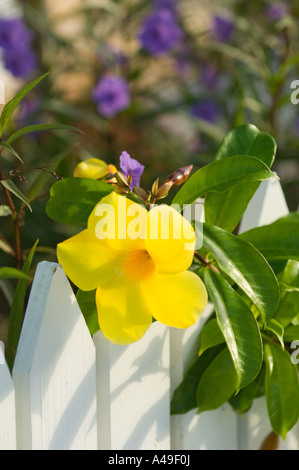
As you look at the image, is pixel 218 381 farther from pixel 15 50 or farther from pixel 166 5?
pixel 166 5

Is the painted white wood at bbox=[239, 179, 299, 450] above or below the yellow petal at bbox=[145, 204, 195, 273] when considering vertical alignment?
below

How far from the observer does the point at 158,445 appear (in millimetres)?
873

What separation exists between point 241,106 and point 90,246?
30.7 inches

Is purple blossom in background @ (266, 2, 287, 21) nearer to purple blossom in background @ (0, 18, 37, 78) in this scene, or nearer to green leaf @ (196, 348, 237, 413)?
purple blossom in background @ (0, 18, 37, 78)

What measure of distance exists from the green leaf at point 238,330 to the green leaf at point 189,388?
0.18m

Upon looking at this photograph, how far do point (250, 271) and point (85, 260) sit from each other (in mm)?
Result: 189

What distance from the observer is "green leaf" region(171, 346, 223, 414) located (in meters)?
0.87

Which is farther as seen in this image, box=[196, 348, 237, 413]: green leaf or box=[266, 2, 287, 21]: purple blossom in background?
box=[266, 2, 287, 21]: purple blossom in background

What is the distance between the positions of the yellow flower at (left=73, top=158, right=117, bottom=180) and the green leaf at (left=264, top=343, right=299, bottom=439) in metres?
0.32

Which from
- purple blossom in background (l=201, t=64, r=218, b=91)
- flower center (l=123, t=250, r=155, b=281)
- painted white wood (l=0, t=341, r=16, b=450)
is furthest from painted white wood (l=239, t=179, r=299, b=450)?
purple blossom in background (l=201, t=64, r=218, b=91)

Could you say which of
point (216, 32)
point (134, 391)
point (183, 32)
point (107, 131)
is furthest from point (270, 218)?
point (183, 32)

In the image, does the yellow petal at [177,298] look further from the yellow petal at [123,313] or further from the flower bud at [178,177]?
the flower bud at [178,177]

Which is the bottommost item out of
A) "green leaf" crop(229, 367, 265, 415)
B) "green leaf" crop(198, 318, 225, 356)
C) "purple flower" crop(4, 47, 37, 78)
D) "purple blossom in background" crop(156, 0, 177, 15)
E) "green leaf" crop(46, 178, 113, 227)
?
"green leaf" crop(229, 367, 265, 415)
